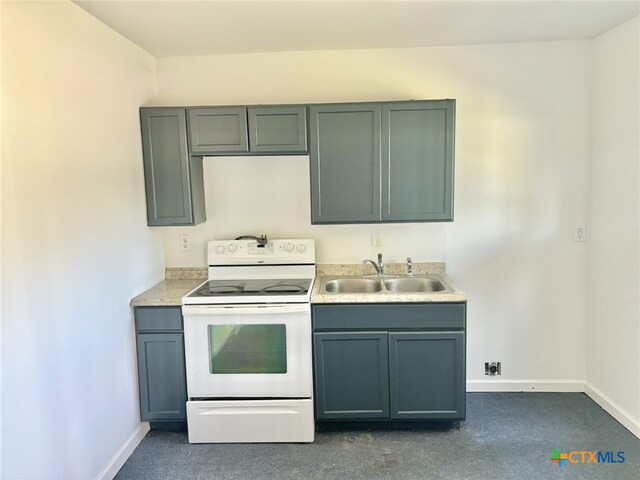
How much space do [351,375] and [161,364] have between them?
114cm

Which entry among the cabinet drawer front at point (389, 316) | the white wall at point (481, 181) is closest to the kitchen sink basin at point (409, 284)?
the white wall at point (481, 181)

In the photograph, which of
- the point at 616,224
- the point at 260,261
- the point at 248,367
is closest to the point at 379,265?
the point at 260,261

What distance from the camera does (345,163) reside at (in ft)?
9.48

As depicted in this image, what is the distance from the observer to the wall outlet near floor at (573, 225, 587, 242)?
3.14m

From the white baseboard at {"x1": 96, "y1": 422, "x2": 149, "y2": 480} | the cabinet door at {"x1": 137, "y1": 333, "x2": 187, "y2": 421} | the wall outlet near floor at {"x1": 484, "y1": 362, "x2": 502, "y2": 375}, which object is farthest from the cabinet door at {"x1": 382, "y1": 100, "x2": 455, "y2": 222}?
the white baseboard at {"x1": 96, "y1": 422, "x2": 149, "y2": 480}

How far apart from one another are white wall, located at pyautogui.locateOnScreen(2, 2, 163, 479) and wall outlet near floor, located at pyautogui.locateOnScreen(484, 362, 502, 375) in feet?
7.72

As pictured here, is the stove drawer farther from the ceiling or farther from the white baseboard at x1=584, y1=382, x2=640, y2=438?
the ceiling

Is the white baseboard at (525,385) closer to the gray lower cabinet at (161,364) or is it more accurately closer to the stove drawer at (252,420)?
the stove drawer at (252,420)

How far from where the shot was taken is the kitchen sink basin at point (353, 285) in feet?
10.2

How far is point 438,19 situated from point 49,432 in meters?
2.78

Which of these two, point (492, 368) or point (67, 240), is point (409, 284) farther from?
point (67, 240)

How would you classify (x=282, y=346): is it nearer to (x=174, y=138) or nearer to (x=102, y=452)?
(x=102, y=452)

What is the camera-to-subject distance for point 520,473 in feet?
7.79

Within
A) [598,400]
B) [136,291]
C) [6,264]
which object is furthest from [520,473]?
[6,264]
